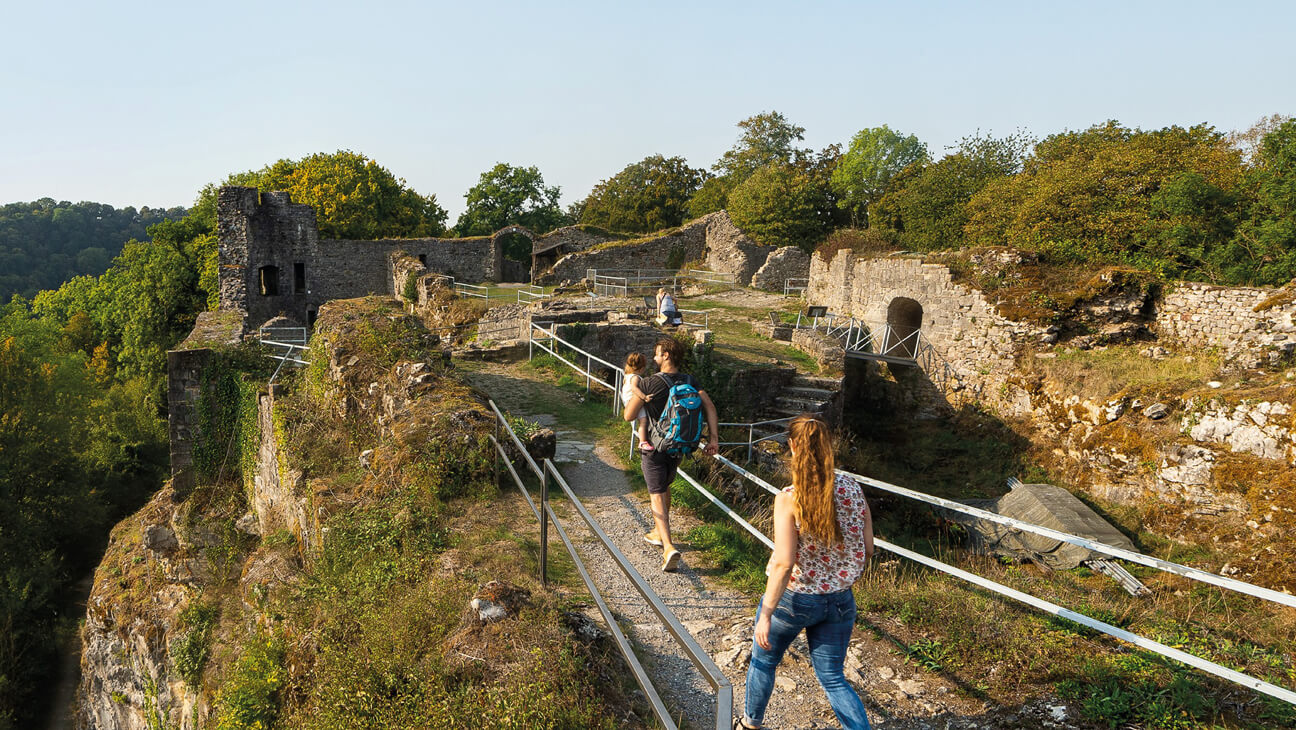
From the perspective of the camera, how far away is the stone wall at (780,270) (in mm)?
29875

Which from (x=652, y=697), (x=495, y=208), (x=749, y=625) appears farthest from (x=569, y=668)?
(x=495, y=208)

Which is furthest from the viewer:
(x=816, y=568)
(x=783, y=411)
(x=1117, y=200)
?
(x=1117, y=200)

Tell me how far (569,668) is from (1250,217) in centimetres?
1756

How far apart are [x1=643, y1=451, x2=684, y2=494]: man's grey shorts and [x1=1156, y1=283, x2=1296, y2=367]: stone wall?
12163 mm

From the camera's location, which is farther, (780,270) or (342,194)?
(342,194)

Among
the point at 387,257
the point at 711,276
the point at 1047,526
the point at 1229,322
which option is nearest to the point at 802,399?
the point at 1047,526

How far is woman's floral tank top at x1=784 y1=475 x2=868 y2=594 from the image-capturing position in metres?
3.23

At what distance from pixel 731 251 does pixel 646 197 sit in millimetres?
18348

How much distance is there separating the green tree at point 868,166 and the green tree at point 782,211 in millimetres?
3569

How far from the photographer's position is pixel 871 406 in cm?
1889

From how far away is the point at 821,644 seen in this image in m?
3.32

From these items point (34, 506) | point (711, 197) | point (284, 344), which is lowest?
point (34, 506)

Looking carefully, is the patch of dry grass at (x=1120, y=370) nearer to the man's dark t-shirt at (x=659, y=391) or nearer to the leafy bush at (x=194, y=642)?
the man's dark t-shirt at (x=659, y=391)

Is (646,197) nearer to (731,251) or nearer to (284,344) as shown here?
(731,251)
